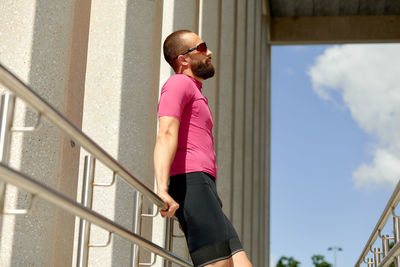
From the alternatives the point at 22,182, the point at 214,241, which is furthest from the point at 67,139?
the point at 22,182

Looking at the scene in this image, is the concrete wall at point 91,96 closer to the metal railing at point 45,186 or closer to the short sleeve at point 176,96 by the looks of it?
the metal railing at point 45,186

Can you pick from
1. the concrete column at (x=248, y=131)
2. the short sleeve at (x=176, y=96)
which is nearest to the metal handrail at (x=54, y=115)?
the short sleeve at (x=176, y=96)

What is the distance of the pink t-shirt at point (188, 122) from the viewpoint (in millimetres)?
3445

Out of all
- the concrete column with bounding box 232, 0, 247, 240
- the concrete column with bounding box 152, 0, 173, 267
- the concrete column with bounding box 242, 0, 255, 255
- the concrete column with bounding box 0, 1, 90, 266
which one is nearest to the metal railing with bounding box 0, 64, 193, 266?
the concrete column with bounding box 0, 1, 90, 266

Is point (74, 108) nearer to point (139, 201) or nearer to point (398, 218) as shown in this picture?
point (139, 201)

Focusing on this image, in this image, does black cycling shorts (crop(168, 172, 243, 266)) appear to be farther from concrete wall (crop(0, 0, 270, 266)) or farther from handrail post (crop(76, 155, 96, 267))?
concrete wall (crop(0, 0, 270, 266))

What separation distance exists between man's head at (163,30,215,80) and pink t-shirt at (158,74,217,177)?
133mm

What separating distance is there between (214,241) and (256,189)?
13081 millimetres

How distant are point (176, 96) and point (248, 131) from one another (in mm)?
10636

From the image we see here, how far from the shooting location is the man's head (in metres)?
3.74

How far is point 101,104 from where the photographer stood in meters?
5.33

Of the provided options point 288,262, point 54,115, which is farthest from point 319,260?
point 54,115

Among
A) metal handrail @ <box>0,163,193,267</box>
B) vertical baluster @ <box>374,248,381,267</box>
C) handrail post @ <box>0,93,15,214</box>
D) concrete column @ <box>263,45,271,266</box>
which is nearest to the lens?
metal handrail @ <box>0,163,193,267</box>

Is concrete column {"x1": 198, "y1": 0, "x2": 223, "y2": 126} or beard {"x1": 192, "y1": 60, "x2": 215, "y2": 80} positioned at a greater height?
concrete column {"x1": 198, "y1": 0, "x2": 223, "y2": 126}
